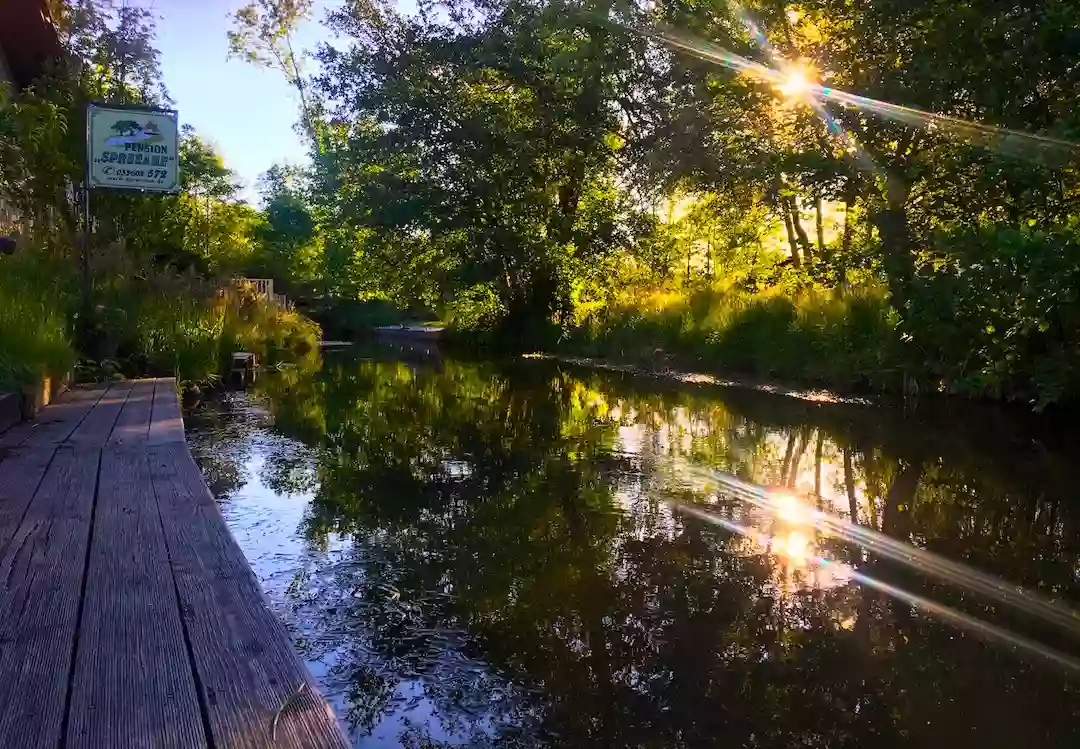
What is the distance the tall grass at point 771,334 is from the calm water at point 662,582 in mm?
3490

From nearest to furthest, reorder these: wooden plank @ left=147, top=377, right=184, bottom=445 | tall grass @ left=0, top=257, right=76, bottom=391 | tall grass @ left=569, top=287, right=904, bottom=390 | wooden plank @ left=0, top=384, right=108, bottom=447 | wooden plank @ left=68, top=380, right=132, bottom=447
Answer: wooden plank @ left=0, top=384, right=108, bottom=447, wooden plank @ left=68, top=380, right=132, bottom=447, wooden plank @ left=147, top=377, right=184, bottom=445, tall grass @ left=0, top=257, right=76, bottom=391, tall grass @ left=569, top=287, right=904, bottom=390

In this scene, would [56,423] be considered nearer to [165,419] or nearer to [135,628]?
[165,419]

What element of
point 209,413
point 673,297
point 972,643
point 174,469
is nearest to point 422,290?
point 673,297

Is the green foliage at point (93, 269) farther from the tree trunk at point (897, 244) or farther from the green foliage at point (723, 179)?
the tree trunk at point (897, 244)

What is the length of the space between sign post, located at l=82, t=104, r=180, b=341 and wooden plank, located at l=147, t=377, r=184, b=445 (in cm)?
223

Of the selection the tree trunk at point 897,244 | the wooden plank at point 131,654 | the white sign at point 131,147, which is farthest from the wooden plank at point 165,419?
the tree trunk at point 897,244

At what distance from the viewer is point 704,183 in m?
13.1

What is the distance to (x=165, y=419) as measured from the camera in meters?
5.52

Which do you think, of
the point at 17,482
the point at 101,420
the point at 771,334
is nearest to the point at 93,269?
the point at 101,420

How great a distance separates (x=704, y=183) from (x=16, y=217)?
9.94 meters

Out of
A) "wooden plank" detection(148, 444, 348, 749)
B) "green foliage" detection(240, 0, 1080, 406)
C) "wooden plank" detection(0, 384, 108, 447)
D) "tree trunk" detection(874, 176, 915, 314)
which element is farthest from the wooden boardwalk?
"tree trunk" detection(874, 176, 915, 314)

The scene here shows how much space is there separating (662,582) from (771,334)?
31.6ft

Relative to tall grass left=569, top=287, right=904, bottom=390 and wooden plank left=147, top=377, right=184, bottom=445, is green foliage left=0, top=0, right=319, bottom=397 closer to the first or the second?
wooden plank left=147, top=377, right=184, bottom=445

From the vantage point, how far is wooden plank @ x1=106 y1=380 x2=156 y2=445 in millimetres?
4746
